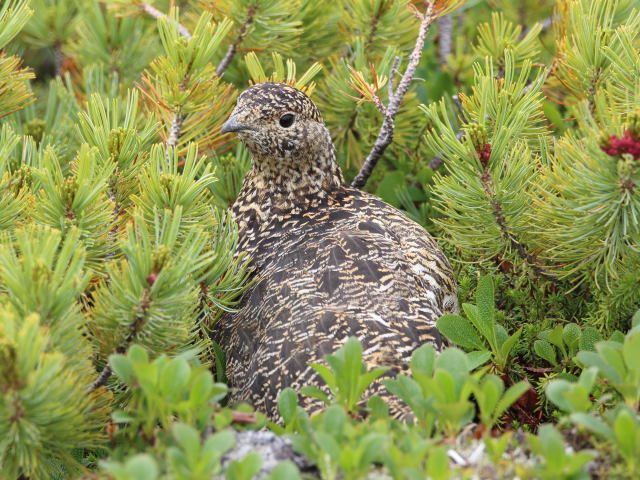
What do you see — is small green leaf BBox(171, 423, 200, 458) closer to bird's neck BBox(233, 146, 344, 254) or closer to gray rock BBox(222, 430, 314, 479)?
gray rock BBox(222, 430, 314, 479)

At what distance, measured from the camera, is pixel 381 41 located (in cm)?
483

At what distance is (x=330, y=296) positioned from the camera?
3613 mm

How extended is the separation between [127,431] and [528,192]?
1.93m

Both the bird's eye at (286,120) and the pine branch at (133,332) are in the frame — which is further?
the bird's eye at (286,120)

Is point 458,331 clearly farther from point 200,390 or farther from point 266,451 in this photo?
point 200,390

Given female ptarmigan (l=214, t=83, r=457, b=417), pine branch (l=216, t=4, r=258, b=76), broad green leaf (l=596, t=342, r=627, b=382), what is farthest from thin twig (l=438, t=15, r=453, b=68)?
broad green leaf (l=596, t=342, r=627, b=382)

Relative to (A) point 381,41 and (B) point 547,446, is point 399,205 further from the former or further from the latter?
(B) point 547,446

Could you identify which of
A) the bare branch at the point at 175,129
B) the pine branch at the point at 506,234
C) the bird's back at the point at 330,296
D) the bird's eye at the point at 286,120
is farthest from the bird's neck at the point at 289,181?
the pine branch at the point at 506,234

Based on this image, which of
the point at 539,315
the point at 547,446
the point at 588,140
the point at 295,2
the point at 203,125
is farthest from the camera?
the point at 295,2

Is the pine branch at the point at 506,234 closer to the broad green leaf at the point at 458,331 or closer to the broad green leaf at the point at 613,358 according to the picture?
the broad green leaf at the point at 458,331

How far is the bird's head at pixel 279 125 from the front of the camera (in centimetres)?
418

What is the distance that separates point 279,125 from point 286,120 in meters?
0.05

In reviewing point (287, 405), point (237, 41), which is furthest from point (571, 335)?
point (237, 41)

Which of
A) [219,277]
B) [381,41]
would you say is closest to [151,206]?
[219,277]
